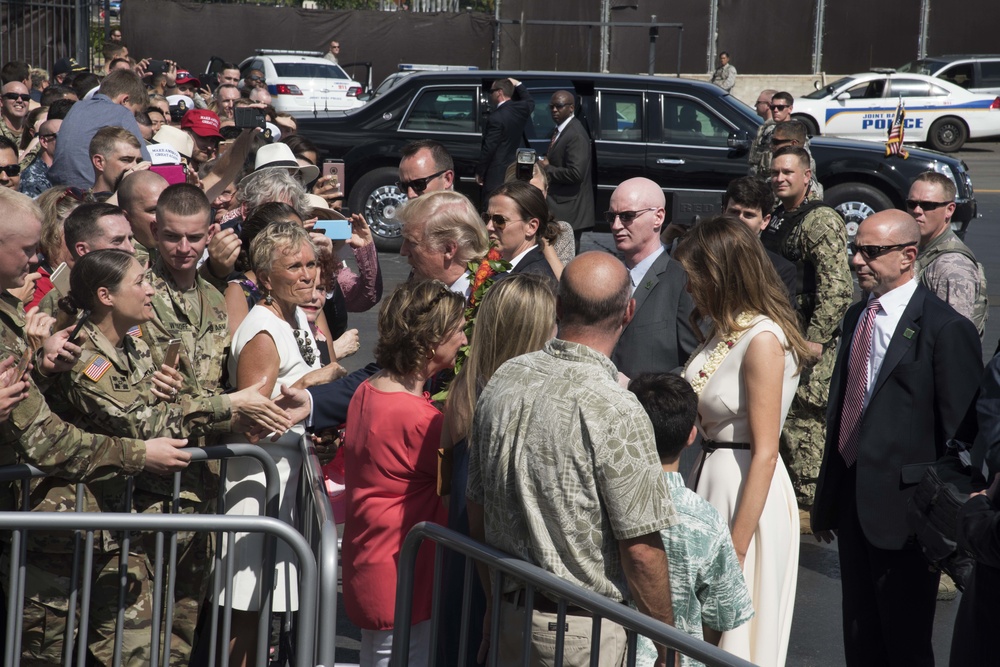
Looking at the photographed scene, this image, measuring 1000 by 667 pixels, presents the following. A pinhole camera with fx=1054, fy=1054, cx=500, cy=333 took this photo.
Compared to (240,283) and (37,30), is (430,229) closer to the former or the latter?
(240,283)

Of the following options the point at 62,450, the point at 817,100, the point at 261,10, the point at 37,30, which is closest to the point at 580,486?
the point at 62,450

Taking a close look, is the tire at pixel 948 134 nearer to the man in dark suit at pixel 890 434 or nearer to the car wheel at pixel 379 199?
the car wheel at pixel 379 199

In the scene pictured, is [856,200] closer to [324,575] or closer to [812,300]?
[812,300]

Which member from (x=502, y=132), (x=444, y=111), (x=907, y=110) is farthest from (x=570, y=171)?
(x=907, y=110)

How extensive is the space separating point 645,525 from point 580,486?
186 mm

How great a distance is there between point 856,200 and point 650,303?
371 inches

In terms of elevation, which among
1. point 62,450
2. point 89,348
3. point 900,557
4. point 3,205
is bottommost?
→ point 900,557

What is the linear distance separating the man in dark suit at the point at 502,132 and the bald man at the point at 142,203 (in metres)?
6.70

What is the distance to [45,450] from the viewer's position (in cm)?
308

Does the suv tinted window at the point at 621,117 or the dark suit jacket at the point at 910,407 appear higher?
the suv tinted window at the point at 621,117

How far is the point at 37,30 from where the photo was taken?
14.5 metres

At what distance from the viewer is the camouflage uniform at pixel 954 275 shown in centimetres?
491

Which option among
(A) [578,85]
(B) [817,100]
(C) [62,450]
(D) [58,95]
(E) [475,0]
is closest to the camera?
(C) [62,450]

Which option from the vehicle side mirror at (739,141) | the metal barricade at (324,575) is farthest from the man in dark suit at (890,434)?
the vehicle side mirror at (739,141)
